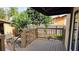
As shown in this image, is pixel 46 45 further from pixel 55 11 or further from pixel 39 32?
pixel 55 11

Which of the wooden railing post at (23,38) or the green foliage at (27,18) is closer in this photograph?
the green foliage at (27,18)

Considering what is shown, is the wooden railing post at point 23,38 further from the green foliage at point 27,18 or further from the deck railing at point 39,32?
the green foliage at point 27,18

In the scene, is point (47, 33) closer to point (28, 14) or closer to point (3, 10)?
point (28, 14)

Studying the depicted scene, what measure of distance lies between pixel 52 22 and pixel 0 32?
1.38 m

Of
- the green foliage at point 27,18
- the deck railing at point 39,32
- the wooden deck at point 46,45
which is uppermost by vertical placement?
the green foliage at point 27,18

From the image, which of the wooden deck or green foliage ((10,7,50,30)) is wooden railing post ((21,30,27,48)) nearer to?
the wooden deck

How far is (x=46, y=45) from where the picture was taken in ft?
14.1

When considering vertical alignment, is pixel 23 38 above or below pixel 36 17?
below

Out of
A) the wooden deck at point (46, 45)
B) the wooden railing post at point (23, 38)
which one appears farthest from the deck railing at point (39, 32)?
the wooden deck at point (46, 45)

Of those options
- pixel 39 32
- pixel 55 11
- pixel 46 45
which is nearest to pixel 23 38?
pixel 39 32

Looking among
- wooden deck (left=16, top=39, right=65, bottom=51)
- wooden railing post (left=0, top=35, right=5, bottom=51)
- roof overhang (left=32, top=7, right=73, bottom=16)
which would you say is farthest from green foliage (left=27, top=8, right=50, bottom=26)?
wooden railing post (left=0, top=35, right=5, bottom=51)

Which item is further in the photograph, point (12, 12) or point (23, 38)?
point (23, 38)

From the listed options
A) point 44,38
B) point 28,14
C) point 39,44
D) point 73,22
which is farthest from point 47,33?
point 73,22

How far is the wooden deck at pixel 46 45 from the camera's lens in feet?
13.9
